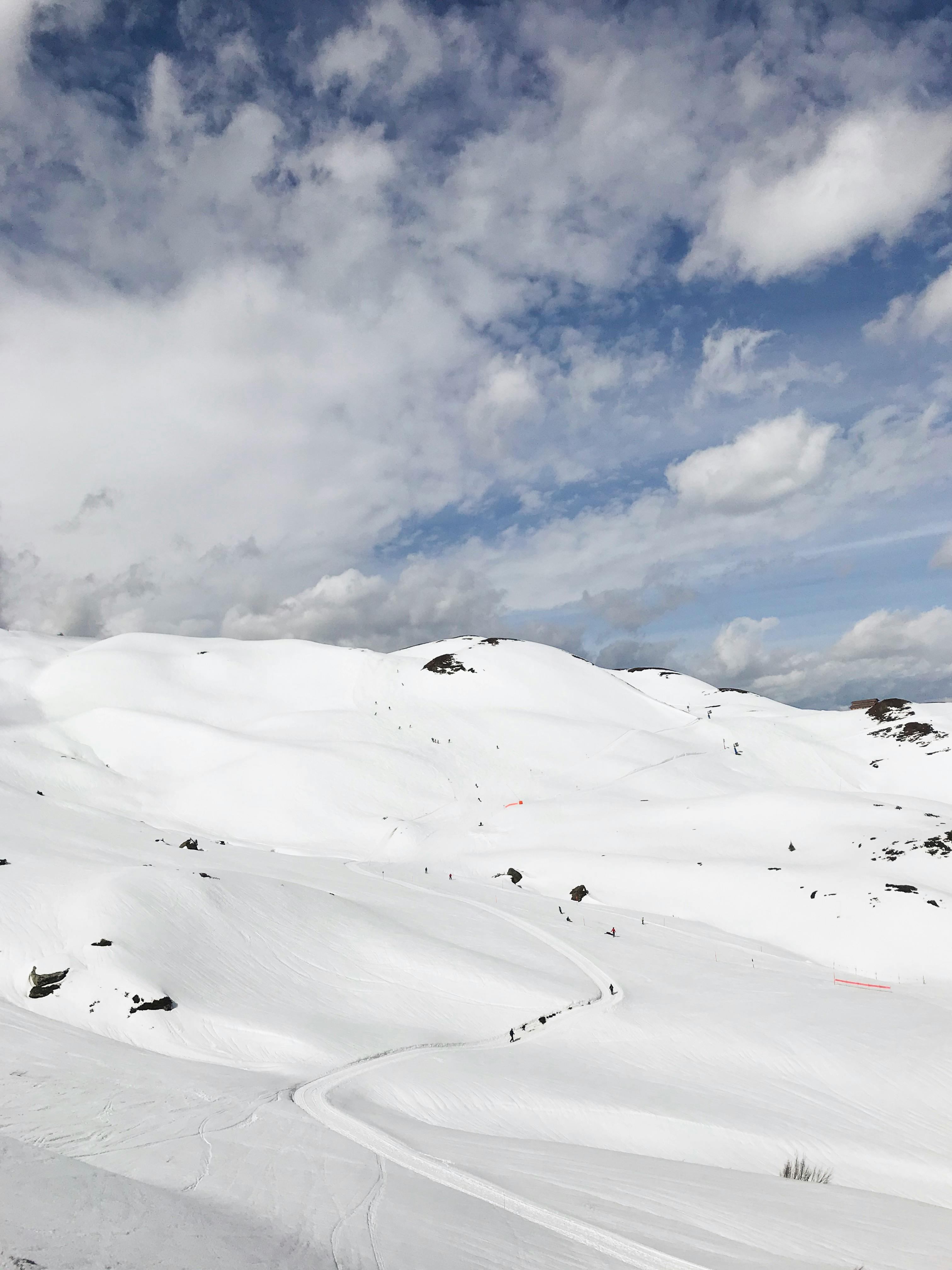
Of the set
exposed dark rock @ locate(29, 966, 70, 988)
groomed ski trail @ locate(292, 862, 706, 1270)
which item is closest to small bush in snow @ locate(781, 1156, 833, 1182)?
groomed ski trail @ locate(292, 862, 706, 1270)

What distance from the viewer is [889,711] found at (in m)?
118

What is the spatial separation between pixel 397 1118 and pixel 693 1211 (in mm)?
6916

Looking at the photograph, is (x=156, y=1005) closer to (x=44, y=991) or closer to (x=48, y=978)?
(x=44, y=991)

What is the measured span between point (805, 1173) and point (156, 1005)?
16836 millimetres

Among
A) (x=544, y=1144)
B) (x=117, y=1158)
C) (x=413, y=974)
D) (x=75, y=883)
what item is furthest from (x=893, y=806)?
(x=117, y=1158)

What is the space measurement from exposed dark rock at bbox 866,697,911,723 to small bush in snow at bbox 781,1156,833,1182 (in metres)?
114

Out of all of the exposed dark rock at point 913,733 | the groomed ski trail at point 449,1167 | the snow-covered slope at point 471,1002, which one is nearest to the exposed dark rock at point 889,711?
the exposed dark rock at point 913,733

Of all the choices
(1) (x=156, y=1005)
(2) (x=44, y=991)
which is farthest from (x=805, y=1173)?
(2) (x=44, y=991)

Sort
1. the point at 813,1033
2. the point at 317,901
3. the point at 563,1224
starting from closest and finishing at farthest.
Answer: the point at 563,1224 < the point at 813,1033 < the point at 317,901

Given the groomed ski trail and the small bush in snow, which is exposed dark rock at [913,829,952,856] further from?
the small bush in snow

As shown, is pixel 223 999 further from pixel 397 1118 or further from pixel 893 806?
pixel 893 806

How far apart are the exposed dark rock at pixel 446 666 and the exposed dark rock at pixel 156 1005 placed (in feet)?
300

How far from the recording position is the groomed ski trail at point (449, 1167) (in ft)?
26.0

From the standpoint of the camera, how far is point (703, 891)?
4641cm
